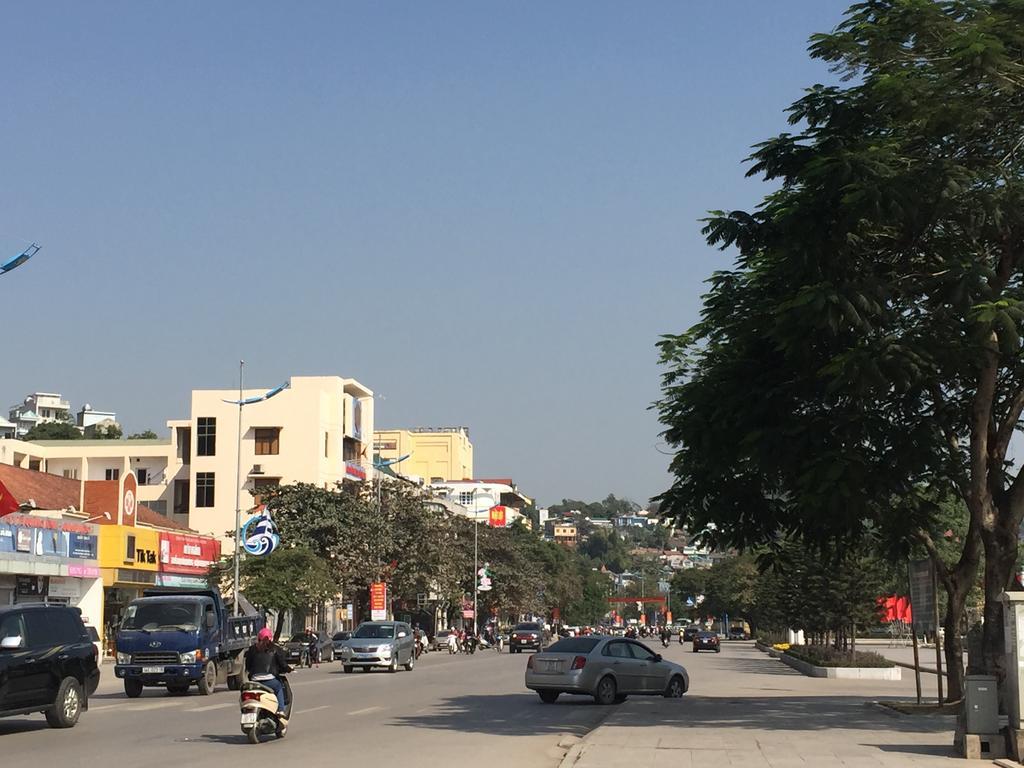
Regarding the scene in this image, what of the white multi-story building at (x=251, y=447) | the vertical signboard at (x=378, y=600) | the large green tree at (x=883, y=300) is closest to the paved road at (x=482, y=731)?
the large green tree at (x=883, y=300)

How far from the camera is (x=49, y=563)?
47.0 m

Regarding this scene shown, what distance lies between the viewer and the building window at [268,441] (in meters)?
89.7

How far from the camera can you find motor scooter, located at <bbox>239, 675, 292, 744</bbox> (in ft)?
60.7

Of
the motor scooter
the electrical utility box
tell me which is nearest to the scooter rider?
the motor scooter

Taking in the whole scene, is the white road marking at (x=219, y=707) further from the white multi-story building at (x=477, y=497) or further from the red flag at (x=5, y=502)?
the white multi-story building at (x=477, y=497)

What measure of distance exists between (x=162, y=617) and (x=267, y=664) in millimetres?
12895

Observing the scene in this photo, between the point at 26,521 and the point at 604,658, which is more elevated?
the point at 26,521

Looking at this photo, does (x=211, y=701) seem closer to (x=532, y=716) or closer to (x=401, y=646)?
(x=532, y=716)

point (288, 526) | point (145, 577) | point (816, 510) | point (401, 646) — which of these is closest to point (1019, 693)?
point (816, 510)

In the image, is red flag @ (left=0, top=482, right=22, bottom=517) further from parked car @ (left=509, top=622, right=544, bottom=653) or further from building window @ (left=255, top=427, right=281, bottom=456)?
building window @ (left=255, top=427, right=281, bottom=456)

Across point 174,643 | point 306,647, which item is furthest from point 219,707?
point 306,647

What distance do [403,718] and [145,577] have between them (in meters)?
36.9

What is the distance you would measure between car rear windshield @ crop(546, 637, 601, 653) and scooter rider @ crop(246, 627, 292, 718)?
10.3m

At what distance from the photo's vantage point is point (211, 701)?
28578 millimetres
